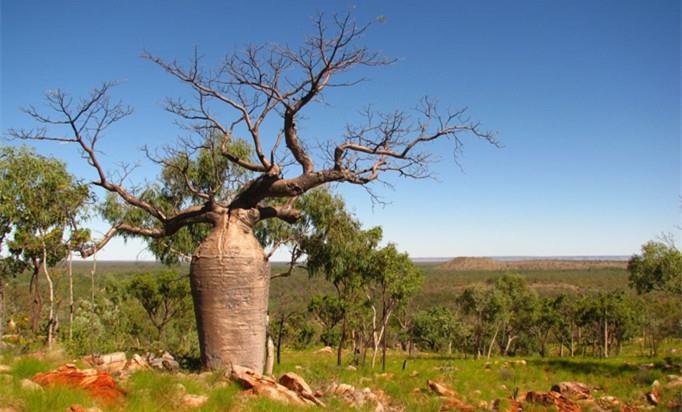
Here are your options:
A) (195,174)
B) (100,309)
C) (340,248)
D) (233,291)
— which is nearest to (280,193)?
(233,291)

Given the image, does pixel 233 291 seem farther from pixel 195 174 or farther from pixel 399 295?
pixel 399 295

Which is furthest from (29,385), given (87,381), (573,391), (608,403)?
(573,391)

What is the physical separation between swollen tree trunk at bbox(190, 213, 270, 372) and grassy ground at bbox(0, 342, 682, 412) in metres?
0.49

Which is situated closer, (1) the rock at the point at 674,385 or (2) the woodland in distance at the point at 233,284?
(2) the woodland in distance at the point at 233,284

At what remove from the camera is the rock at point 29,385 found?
12.9 ft

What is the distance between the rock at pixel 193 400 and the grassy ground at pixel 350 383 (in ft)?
0.21

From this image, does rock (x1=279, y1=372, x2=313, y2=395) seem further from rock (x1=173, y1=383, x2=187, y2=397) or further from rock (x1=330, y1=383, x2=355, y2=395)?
rock (x1=173, y1=383, x2=187, y2=397)

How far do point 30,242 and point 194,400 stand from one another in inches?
299

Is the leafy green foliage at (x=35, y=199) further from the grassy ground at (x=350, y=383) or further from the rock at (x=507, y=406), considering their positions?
the rock at (x=507, y=406)

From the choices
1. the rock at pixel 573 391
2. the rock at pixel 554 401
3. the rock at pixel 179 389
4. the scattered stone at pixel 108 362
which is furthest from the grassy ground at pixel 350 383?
the rock at pixel 554 401

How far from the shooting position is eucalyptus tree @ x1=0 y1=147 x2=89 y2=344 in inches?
386

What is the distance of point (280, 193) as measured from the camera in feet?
21.7

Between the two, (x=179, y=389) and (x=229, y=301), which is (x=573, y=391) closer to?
(x=229, y=301)

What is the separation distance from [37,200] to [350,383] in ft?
25.1
